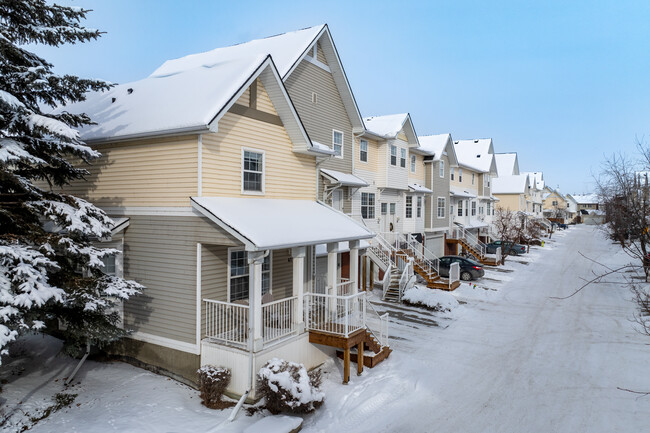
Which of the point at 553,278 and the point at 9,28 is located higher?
the point at 9,28

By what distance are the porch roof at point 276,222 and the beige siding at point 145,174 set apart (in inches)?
38.7

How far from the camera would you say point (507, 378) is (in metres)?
13.1

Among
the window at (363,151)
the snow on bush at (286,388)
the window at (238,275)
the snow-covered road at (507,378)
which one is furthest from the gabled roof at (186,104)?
the window at (363,151)

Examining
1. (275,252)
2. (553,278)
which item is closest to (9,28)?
(275,252)

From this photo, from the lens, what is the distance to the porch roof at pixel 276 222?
35.3 ft

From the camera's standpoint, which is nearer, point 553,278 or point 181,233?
point 181,233

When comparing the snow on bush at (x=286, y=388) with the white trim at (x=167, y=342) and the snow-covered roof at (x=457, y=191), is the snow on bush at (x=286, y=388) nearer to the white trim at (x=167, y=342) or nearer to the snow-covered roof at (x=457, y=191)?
the white trim at (x=167, y=342)

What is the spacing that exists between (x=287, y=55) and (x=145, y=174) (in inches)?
345

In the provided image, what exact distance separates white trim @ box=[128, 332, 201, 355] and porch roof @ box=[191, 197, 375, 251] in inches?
148

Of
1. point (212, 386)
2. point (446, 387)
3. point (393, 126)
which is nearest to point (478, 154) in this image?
point (393, 126)

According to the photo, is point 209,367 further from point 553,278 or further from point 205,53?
point 553,278

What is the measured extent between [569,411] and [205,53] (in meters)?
22.0

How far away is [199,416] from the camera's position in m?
10.2

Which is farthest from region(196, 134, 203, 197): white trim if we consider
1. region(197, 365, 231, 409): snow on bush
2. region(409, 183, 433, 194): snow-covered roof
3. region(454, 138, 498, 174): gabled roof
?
region(454, 138, 498, 174): gabled roof
